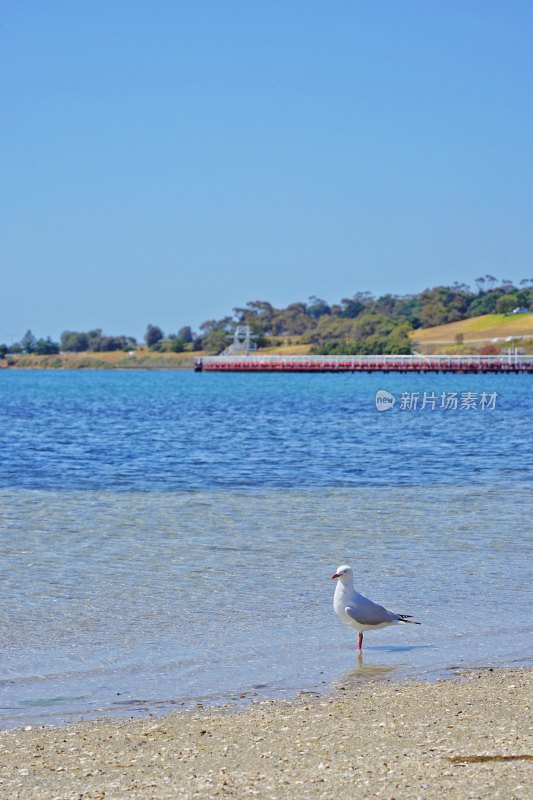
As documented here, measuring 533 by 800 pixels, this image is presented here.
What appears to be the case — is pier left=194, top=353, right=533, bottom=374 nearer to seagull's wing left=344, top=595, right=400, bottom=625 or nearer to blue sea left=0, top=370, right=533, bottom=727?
blue sea left=0, top=370, right=533, bottom=727

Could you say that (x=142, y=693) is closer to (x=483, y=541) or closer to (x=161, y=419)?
(x=483, y=541)

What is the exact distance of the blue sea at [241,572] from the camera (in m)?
8.70

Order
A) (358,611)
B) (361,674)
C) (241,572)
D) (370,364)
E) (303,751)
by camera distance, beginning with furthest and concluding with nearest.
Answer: (370,364), (241,572), (358,611), (361,674), (303,751)

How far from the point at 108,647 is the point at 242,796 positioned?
13.2 ft

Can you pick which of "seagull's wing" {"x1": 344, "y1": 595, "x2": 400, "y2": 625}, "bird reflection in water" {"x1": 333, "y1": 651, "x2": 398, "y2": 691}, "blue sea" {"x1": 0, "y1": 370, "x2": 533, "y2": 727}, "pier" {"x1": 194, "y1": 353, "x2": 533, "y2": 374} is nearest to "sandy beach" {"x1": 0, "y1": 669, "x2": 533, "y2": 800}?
"bird reflection in water" {"x1": 333, "y1": 651, "x2": 398, "y2": 691}

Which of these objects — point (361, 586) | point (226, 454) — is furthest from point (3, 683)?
point (226, 454)

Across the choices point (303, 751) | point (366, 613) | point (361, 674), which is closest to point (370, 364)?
point (366, 613)

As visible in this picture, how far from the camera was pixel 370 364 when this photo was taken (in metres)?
158

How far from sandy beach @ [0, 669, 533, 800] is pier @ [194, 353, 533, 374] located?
459 feet

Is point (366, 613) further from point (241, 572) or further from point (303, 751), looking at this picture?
point (241, 572)

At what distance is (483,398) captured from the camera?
7681 cm

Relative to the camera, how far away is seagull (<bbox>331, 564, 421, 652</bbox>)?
938cm

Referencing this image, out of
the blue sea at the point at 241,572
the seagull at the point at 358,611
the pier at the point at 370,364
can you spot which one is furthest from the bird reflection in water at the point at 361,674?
the pier at the point at 370,364

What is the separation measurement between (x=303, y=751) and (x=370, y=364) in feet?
500
